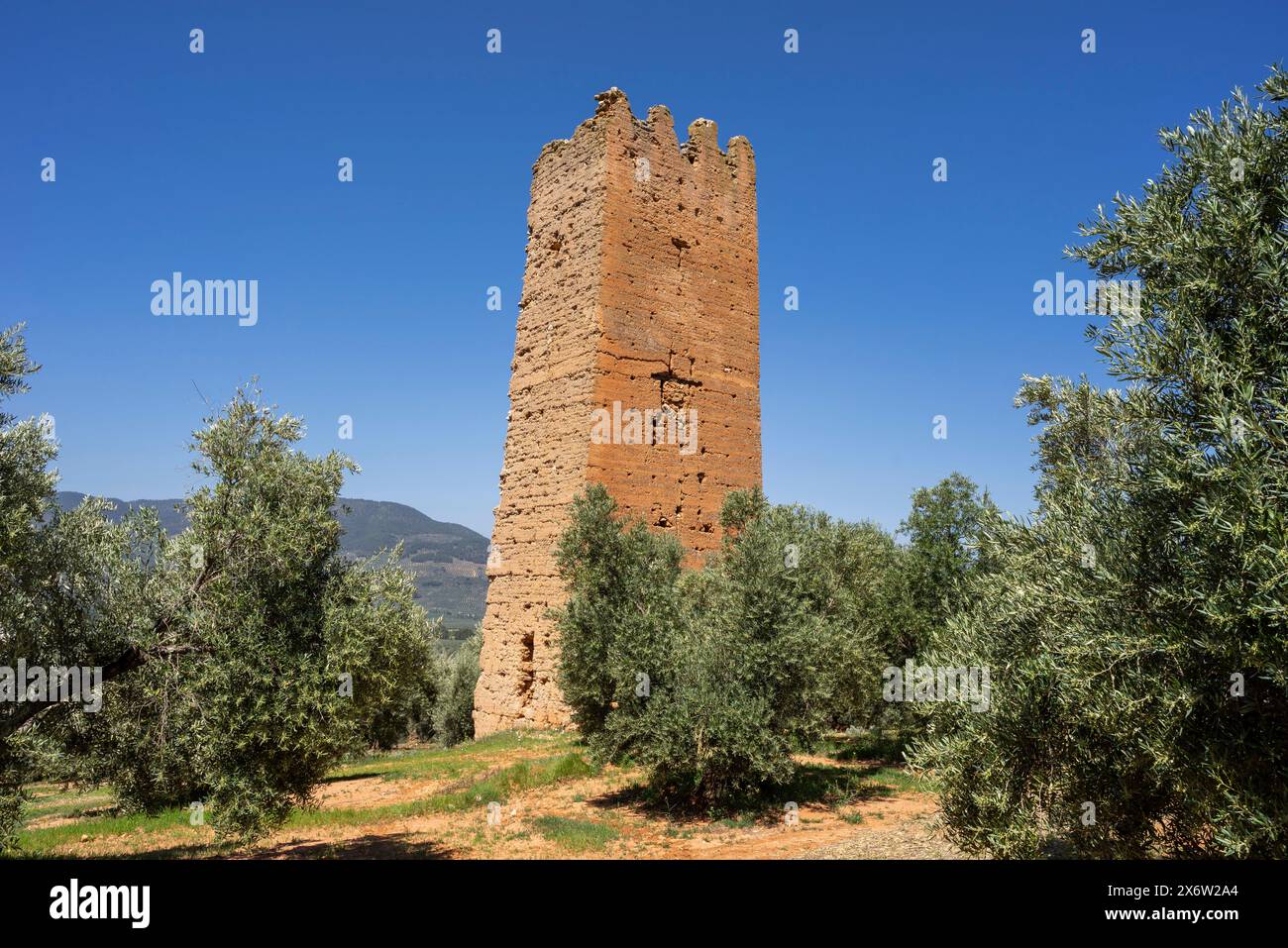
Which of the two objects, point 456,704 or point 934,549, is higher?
point 934,549

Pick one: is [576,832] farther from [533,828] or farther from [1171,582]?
[1171,582]

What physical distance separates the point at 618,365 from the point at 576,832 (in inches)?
495

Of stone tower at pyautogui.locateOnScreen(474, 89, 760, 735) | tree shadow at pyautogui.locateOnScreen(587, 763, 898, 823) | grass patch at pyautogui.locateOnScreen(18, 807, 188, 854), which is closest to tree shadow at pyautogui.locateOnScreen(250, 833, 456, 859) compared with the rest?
grass patch at pyautogui.locateOnScreen(18, 807, 188, 854)

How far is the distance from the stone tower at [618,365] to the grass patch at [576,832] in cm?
673

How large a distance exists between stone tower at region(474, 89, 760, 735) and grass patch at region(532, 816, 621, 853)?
22.1 feet

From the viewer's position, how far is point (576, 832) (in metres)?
12.5

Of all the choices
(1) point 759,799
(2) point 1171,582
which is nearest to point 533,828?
(1) point 759,799

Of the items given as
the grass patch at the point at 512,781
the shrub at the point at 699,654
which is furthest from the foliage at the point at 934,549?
the grass patch at the point at 512,781

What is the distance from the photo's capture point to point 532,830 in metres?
12.8

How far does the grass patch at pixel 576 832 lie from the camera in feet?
39.2

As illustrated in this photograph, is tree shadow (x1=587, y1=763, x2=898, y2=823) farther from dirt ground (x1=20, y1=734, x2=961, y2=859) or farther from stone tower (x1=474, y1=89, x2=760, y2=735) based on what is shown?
stone tower (x1=474, y1=89, x2=760, y2=735)

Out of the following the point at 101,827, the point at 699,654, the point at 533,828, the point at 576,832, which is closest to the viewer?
the point at 576,832
